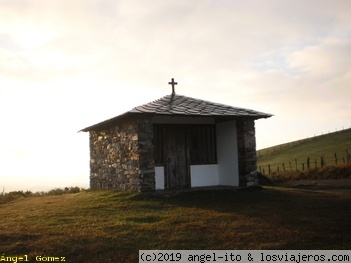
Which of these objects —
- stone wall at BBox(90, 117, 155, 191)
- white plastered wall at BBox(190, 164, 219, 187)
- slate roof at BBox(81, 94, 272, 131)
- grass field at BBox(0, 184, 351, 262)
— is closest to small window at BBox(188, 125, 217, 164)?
white plastered wall at BBox(190, 164, 219, 187)

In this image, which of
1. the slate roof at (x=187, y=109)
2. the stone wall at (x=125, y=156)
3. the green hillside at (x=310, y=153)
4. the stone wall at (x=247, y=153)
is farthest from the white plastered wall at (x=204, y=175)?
Result: the green hillside at (x=310, y=153)

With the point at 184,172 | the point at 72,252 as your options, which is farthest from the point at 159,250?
the point at 184,172

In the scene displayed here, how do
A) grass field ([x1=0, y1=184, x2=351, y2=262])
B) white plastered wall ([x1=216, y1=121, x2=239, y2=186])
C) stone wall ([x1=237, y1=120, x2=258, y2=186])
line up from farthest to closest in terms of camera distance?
white plastered wall ([x1=216, y1=121, x2=239, y2=186]) → stone wall ([x1=237, y1=120, x2=258, y2=186]) → grass field ([x1=0, y1=184, x2=351, y2=262])

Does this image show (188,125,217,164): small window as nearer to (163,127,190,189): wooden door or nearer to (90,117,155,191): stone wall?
(163,127,190,189): wooden door

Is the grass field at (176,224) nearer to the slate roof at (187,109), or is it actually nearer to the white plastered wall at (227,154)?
the white plastered wall at (227,154)

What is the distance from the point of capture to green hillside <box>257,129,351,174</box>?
3609 cm

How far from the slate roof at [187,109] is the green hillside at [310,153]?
2016cm

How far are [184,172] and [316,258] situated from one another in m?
9.01

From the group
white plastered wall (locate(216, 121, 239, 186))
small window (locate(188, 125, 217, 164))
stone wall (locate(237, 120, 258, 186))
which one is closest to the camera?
stone wall (locate(237, 120, 258, 186))

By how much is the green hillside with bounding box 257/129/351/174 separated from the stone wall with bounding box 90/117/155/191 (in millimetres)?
20312

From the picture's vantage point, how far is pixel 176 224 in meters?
9.90

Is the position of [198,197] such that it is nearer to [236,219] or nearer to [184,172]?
[184,172]

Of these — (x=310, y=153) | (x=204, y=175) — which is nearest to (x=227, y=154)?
(x=204, y=175)

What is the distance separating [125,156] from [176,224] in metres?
5.45
